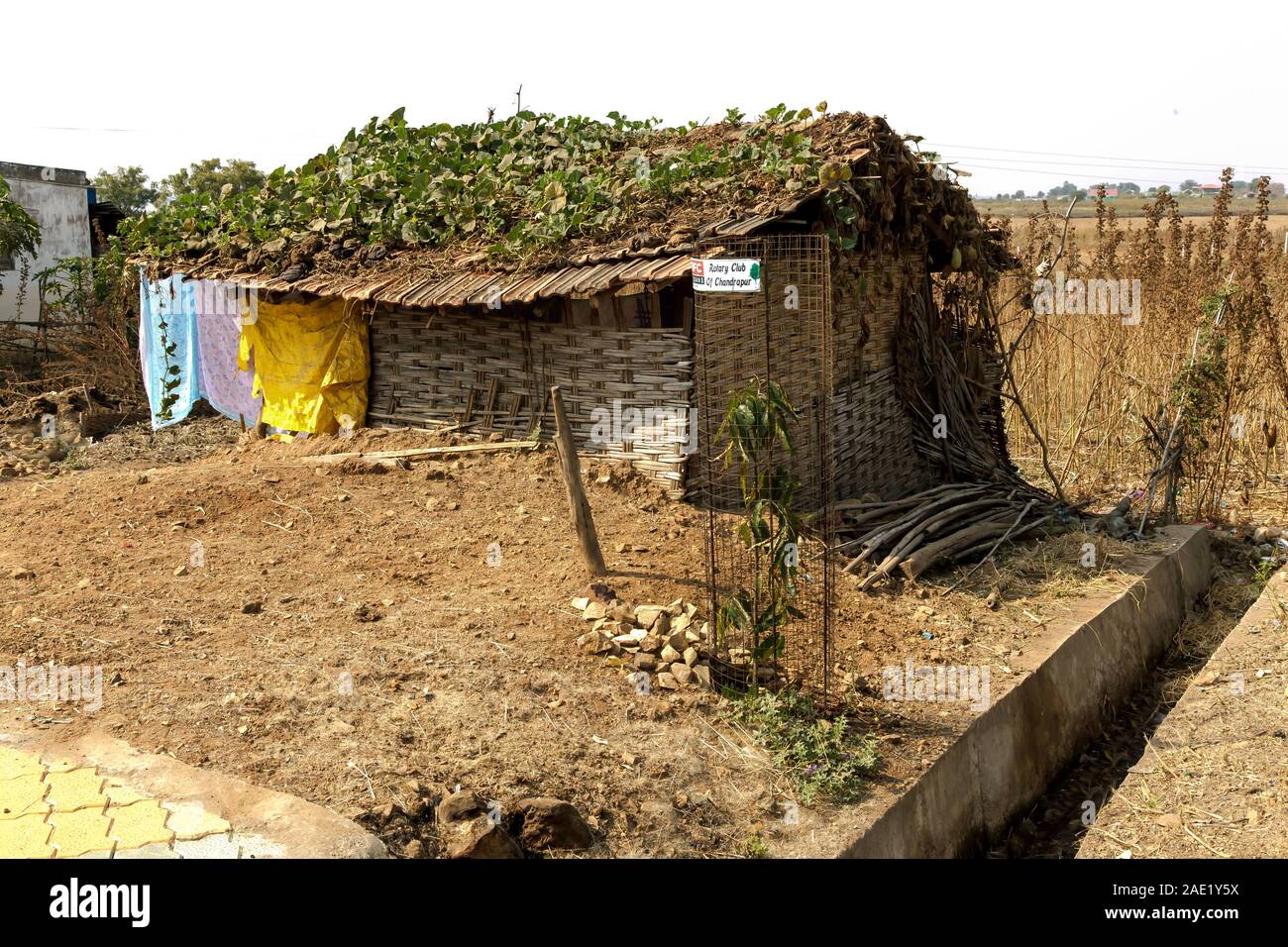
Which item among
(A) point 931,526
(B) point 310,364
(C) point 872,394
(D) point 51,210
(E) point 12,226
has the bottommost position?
(A) point 931,526

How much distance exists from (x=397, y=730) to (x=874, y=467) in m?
5.88

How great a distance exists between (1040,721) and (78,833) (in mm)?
5469

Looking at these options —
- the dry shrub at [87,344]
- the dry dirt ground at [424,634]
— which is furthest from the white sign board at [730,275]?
the dry shrub at [87,344]

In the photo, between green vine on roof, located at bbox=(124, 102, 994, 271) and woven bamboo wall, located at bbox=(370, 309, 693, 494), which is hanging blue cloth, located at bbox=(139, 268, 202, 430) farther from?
woven bamboo wall, located at bbox=(370, 309, 693, 494)

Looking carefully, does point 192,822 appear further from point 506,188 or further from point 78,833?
point 506,188

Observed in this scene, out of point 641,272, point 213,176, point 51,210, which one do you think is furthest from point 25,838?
point 213,176

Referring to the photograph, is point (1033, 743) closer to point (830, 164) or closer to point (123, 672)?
point (830, 164)

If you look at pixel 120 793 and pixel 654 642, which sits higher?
pixel 654 642

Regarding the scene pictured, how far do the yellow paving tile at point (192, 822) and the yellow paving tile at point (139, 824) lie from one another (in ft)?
0.11

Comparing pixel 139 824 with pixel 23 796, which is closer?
pixel 139 824

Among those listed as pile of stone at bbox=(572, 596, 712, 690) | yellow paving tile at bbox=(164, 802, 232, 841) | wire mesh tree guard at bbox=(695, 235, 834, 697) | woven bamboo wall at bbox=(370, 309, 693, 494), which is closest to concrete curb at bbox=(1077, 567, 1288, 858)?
wire mesh tree guard at bbox=(695, 235, 834, 697)

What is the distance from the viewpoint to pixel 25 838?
4242 millimetres

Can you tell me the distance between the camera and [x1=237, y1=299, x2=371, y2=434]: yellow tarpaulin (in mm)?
10695

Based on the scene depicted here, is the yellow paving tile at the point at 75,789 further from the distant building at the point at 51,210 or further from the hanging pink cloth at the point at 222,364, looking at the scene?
the distant building at the point at 51,210
